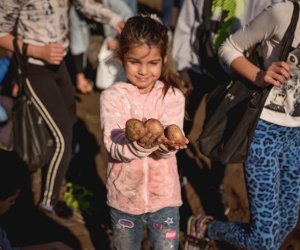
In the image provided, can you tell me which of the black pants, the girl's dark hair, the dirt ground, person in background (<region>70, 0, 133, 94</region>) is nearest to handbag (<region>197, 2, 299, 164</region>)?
the girl's dark hair

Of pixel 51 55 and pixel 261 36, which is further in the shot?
pixel 51 55

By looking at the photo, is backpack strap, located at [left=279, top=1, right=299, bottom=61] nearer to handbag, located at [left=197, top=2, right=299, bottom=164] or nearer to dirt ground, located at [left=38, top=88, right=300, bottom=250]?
handbag, located at [left=197, top=2, right=299, bottom=164]

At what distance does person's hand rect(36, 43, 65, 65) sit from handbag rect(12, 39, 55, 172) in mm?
134

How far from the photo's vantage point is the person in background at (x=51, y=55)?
3150 millimetres

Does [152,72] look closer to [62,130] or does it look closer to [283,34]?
[283,34]

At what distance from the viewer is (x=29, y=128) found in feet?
11.3

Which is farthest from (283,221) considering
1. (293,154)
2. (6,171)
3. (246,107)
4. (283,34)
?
(6,171)

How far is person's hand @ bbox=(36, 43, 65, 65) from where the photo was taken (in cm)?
320

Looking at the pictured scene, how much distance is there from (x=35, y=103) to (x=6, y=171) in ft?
3.60

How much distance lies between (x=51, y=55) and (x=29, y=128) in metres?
0.57

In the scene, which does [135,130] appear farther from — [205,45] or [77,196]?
[77,196]

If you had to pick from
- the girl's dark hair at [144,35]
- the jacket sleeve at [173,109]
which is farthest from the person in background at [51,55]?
the jacket sleeve at [173,109]

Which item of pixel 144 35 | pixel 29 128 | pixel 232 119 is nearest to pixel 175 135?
pixel 144 35

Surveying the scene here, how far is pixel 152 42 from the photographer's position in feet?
8.05
